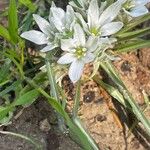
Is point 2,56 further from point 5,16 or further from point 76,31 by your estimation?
point 76,31

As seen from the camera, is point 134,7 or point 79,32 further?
point 134,7

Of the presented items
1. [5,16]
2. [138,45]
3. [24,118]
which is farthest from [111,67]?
[5,16]

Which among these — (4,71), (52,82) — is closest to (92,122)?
(52,82)

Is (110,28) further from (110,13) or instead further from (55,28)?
(55,28)

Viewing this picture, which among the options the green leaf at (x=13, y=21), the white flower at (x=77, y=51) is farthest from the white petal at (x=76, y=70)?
the green leaf at (x=13, y=21)

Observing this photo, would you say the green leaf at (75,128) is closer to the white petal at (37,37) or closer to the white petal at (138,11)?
the white petal at (37,37)

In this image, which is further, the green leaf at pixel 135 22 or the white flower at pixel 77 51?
the green leaf at pixel 135 22
